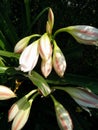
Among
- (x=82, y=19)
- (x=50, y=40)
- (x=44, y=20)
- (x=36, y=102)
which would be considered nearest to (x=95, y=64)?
(x=82, y=19)

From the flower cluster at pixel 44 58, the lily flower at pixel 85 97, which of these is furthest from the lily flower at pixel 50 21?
the lily flower at pixel 85 97

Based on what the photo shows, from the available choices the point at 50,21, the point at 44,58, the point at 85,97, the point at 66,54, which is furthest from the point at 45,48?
the point at 66,54

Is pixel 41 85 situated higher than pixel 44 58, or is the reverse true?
pixel 44 58

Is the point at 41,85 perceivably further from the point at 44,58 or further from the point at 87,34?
the point at 87,34

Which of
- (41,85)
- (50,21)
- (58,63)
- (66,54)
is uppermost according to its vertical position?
(50,21)

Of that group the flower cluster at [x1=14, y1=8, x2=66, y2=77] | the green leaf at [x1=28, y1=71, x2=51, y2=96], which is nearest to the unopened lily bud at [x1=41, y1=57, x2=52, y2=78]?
the flower cluster at [x1=14, y1=8, x2=66, y2=77]
